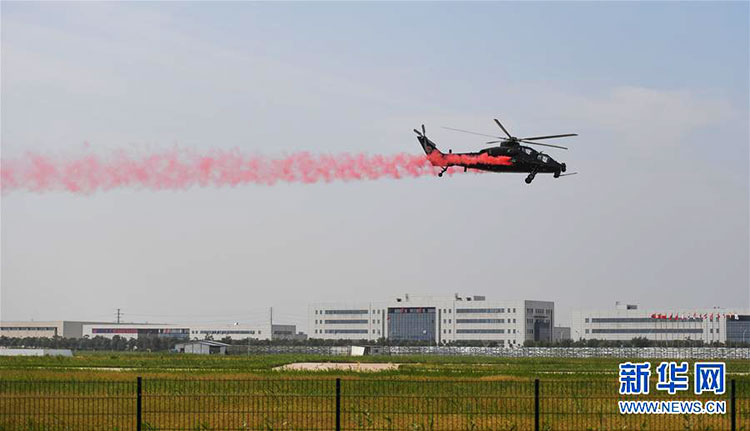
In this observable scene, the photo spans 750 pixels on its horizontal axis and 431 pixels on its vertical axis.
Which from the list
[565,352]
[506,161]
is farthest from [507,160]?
[565,352]

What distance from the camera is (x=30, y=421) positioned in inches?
1289

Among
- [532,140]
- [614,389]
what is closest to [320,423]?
[614,389]

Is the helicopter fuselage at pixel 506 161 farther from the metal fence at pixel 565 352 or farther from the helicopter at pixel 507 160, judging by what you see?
the metal fence at pixel 565 352

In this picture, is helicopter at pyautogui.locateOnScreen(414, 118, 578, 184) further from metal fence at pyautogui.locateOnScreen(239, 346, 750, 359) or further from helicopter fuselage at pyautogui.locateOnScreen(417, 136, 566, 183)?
metal fence at pyautogui.locateOnScreen(239, 346, 750, 359)

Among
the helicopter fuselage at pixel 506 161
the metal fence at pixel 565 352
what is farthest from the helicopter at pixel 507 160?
the metal fence at pixel 565 352

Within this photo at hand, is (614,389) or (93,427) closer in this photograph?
(93,427)

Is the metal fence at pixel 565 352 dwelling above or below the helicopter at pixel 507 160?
below

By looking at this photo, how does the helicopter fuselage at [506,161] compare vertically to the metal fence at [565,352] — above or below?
above

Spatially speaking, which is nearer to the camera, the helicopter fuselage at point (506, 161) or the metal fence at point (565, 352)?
the helicopter fuselage at point (506, 161)

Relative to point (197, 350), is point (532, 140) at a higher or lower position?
higher

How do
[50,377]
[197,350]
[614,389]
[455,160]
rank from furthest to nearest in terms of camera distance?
[197,350], [455,160], [50,377], [614,389]

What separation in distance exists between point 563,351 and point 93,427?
13646 centimetres

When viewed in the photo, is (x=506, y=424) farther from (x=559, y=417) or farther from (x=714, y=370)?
(x=714, y=370)

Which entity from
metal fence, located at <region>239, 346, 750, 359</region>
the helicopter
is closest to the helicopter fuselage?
the helicopter
